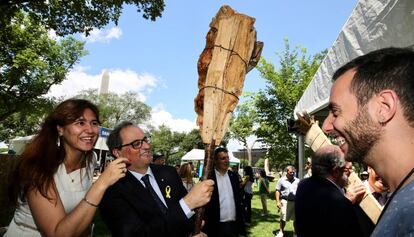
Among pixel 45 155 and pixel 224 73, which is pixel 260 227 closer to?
pixel 45 155

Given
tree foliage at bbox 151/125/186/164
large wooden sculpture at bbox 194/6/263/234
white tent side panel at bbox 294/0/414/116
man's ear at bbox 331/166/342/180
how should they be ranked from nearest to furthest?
large wooden sculpture at bbox 194/6/263/234 → white tent side panel at bbox 294/0/414/116 → man's ear at bbox 331/166/342/180 → tree foliage at bbox 151/125/186/164

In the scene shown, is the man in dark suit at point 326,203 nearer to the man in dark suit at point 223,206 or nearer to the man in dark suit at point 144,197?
the man in dark suit at point 144,197

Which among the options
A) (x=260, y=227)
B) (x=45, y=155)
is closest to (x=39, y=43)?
(x=260, y=227)

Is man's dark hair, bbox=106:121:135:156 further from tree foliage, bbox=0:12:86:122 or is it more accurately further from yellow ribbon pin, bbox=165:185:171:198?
tree foliage, bbox=0:12:86:122

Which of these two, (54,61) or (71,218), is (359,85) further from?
(54,61)

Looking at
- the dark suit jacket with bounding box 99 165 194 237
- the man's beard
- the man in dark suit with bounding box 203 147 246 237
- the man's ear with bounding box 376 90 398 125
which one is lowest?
the man in dark suit with bounding box 203 147 246 237

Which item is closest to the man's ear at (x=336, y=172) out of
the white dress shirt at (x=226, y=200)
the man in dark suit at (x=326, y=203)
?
the man in dark suit at (x=326, y=203)

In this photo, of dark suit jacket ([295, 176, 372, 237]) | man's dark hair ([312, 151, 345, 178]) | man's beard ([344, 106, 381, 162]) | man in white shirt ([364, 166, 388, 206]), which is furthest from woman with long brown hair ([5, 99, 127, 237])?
man in white shirt ([364, 166, 388, 206])

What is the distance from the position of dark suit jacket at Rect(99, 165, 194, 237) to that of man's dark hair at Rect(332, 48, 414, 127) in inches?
54.5

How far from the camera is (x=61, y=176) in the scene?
2.27 meters

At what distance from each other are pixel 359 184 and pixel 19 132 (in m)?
56.3

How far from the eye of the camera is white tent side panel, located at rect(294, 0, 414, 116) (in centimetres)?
217

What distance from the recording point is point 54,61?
23.4 metres

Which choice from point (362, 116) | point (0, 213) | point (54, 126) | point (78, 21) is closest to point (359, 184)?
point (362, 116)
